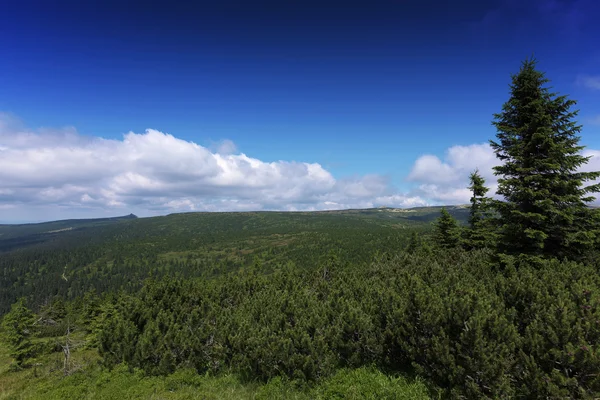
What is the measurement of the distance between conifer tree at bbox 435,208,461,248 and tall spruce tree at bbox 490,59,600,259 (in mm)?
20582

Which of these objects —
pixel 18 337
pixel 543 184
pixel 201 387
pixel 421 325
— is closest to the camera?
pixel 421 325

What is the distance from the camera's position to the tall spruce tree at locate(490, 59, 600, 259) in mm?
15859

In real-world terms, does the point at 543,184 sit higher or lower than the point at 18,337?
higher

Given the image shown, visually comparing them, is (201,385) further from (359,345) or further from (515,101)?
(515,101)

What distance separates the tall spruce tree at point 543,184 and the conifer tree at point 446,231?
20582mm

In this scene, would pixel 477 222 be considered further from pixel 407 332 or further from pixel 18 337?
pixel 18 337

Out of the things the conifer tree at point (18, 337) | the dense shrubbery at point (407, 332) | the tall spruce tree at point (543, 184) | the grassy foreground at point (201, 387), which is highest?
the tall spruce tree at point (543, 184)

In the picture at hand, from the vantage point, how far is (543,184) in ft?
53.8

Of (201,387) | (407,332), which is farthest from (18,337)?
(407,332)

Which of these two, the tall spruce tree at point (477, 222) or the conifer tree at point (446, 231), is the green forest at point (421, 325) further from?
the conifer tree at point (446, 231)

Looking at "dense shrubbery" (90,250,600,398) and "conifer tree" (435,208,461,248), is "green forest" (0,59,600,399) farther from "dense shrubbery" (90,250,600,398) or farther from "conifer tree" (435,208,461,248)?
"conifer tree" (435,208,461,248)

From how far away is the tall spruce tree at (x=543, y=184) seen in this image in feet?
52.0

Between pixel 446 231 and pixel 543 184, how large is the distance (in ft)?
76.5

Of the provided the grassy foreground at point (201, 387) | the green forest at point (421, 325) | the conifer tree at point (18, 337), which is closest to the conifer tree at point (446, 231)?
the green forest at point (421, 325)
